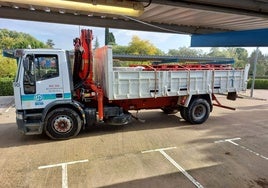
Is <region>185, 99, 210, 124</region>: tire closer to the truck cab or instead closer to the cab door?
the truck cab

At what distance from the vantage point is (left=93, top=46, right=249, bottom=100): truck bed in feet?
22.9

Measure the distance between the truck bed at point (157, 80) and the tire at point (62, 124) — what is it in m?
1.26

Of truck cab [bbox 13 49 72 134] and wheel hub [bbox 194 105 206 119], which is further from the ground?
truck cab [bbox 13 49 72 134]

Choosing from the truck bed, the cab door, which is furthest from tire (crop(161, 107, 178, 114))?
the cab door

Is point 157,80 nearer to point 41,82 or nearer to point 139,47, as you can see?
point 41,82

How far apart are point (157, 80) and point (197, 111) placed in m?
2.18

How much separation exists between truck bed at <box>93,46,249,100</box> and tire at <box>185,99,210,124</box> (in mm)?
409

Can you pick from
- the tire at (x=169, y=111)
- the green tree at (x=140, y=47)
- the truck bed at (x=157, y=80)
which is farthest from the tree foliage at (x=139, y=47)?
the truck bed at (x=157, y=80)

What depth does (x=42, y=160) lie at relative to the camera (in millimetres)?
5305

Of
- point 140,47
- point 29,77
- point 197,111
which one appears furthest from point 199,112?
point 140,47

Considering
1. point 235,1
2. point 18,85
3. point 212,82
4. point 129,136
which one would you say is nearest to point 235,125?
point 212,82

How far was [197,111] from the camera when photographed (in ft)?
27.6

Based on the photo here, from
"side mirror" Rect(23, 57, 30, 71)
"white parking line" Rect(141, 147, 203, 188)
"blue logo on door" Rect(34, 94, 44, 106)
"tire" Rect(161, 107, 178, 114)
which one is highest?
"side mirror" Rect(23, 57, 30, 71)

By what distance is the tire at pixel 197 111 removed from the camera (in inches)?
323
